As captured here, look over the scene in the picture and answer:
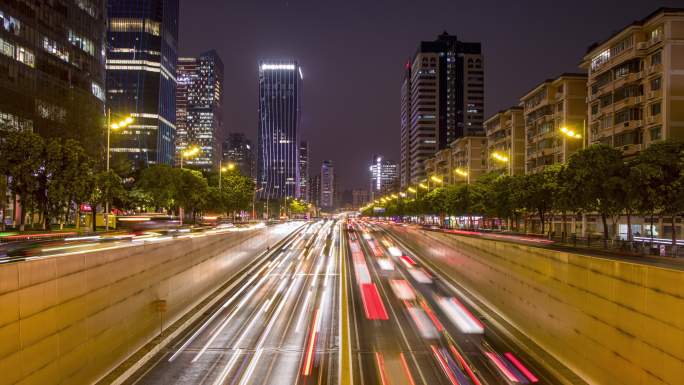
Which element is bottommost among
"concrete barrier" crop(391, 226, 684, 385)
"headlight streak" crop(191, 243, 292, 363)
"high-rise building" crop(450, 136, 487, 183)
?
"headlight streak" crop(191, 243, 292, 363)

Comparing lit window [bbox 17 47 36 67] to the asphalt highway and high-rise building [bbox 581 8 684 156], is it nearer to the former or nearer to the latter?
the asphalt highway

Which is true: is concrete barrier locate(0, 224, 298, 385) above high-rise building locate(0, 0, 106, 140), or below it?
below

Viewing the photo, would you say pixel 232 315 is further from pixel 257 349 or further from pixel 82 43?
pixel 82 43

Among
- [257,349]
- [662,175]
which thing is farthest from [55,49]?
[662,175]

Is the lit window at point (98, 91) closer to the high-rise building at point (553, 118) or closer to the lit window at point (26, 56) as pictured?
the lit window at point (26, 56)

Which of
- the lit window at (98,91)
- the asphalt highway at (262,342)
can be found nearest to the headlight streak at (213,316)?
the asphalt highway at (262,342)

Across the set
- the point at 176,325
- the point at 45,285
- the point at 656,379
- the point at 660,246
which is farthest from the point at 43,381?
the point at 660,246

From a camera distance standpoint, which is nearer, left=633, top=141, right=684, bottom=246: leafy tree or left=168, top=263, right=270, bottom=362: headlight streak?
left=168, top=263, right=270, bottom=362: headlight streak

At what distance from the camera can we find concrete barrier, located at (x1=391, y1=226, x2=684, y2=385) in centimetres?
1091

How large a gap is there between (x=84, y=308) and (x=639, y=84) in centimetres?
7061

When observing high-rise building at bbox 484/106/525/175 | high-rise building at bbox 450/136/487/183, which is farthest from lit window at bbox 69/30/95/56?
high-rise building at bbox 450/136/487/183

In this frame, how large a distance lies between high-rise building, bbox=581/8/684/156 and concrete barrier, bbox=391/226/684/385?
45.6 meters

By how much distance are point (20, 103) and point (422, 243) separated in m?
65.6

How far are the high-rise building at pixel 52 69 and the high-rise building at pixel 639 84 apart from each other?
81617 millimetres
